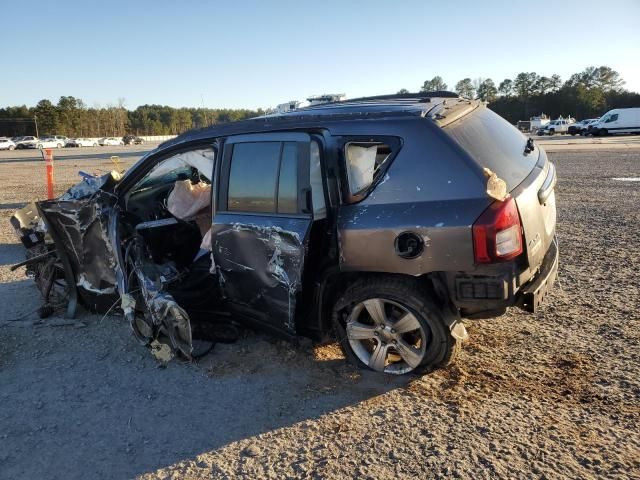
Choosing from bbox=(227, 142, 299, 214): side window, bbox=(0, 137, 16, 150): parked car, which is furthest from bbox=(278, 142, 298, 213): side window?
bbox=(0, 137, 16, 150): parked car

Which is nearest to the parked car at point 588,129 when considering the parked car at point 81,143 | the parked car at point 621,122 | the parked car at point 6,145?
the parked car at point 621,122

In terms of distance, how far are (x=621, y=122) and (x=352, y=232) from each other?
46300 millimetres

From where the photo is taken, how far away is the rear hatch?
122 inches

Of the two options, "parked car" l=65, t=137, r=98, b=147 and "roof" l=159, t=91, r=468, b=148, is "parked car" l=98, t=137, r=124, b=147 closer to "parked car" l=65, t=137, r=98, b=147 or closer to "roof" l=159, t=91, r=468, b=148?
"parked car" l=65, t=137, r=98, b=147

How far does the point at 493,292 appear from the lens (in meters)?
2.98

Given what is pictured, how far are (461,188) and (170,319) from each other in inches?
91.2

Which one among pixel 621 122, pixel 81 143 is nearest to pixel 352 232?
pixel 621 122

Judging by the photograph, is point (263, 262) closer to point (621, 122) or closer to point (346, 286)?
point (346, 286)

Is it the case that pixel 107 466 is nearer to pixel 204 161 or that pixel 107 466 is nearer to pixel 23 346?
pixel 23 346

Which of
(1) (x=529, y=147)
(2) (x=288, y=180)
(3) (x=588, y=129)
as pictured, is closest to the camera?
(2) (x=288, y=180)

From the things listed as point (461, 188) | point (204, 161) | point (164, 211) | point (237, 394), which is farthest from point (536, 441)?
point (164, 211)

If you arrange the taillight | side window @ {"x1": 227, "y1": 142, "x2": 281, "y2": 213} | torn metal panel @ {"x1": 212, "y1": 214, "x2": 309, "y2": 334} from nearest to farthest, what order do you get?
the taillight
torn metal panel @ {"x1": 212, "y1": 214, "x2": 309, "y2": 334}
side window @ {"x1": 227, "y1": 142, "x2": 281, "y2": 213}

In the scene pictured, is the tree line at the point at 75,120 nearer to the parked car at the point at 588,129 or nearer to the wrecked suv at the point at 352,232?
the parked car at the point at 588,129

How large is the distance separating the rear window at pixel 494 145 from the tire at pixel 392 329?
909mm
